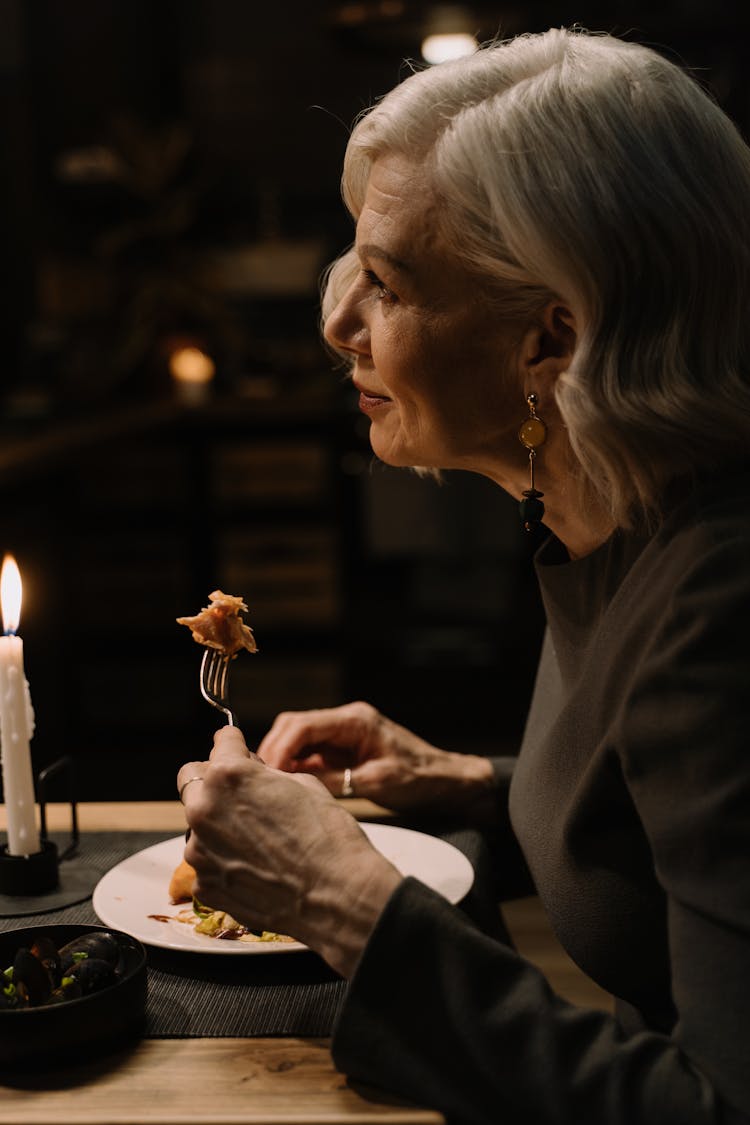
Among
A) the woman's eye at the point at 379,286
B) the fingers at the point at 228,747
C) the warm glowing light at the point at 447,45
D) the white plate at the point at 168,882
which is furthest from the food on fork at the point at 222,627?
the warm glowing light at the point at 447,45

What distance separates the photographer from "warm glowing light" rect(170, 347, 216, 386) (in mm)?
6074

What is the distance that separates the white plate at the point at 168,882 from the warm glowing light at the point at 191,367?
15.8ft

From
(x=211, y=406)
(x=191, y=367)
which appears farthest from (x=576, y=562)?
(x=191, y=367)

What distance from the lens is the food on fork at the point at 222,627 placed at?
128 cm

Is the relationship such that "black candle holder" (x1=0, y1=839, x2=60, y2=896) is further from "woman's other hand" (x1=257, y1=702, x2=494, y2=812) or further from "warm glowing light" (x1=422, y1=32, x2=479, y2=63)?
"warm glowing light" (x1=422, y1=32, x2=479, y2=63)

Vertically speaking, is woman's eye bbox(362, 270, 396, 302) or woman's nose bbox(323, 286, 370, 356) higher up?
woman's eye bbox(362, 270, 396, 302)

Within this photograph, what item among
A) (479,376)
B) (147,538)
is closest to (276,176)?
(147,538)

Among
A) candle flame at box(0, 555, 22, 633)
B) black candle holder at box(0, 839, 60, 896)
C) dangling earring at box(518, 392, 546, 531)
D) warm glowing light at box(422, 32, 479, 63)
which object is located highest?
warm glowing light at box(422, 32, 479, 63)

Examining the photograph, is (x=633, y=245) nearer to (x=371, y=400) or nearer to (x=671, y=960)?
(x=371, y=400)

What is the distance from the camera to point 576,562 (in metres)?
1.32

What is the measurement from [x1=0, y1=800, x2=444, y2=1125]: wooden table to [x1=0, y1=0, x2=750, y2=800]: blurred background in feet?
8.49

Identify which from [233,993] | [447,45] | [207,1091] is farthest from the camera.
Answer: [447,45]

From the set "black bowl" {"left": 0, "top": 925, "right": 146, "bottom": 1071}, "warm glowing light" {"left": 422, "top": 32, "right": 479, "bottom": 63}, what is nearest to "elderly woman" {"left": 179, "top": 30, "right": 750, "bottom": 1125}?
"black bowl" {"left": 0, "top": 925, "right": 146, "bottom": 1071}

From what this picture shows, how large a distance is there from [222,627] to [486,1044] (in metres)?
0.49
